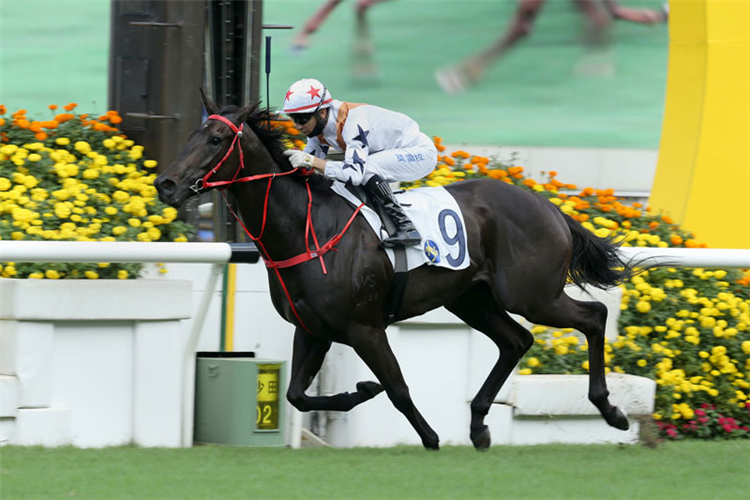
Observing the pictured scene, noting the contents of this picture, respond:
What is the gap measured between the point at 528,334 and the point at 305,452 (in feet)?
4.51

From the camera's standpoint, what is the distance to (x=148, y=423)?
549cm

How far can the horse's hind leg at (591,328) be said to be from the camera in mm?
5770

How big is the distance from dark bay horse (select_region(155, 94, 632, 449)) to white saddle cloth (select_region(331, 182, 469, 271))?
50 mm

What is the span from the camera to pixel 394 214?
543 cm

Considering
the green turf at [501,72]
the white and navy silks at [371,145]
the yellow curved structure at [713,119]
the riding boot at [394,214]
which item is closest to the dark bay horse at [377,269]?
the riding boot at [394,214]

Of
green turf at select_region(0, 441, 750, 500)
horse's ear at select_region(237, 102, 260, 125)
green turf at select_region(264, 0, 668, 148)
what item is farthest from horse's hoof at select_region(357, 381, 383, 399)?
green turf at select_region(264, 0, 668, 148)

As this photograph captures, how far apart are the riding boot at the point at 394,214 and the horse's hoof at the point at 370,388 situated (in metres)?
0.66

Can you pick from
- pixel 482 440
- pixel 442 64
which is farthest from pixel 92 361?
pixel 442 64

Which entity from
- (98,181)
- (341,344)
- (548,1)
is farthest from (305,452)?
(548,1)

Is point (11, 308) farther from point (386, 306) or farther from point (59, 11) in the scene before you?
point (59, 11)

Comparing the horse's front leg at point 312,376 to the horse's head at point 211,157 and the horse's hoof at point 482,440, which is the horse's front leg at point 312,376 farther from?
the horse's head at point 211,157

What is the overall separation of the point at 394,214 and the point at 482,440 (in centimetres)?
119

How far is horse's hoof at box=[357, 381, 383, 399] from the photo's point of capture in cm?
547

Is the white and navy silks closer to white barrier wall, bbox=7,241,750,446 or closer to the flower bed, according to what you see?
white barrier wall, bbox=7,241,750,446
